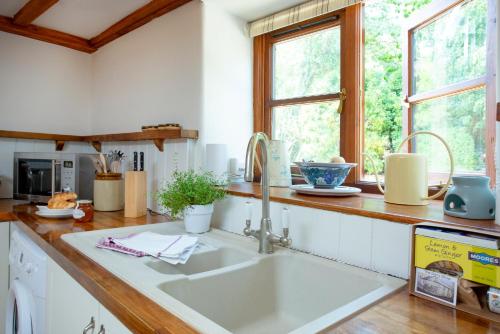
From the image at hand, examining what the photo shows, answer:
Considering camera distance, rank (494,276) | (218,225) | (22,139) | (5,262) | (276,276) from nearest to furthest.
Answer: (494,276) → (276,276) → (218,225) → (5,262) → (22,139)

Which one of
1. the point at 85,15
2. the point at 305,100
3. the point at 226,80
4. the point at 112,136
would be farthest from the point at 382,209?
the point at 85,15

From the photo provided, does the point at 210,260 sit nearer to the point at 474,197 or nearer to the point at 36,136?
the point at 474,197

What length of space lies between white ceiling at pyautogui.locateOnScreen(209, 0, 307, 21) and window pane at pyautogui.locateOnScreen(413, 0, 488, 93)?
67cm

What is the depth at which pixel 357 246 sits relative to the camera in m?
1.02

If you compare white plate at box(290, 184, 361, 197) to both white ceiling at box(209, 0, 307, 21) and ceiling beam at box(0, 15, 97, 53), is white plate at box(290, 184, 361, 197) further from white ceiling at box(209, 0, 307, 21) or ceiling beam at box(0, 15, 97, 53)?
ceiling beam at box(0, 15, 97, 53)

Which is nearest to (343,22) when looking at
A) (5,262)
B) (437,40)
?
(437,40)

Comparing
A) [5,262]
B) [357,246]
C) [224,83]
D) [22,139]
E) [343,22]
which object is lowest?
[5,262]

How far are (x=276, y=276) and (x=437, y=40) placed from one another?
1.06m

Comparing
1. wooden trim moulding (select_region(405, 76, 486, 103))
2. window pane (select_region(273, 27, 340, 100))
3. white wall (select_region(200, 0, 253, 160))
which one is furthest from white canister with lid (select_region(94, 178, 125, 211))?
wooden trim moulding (select_region(405, 76, 486, 103))

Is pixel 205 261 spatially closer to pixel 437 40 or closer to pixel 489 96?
pixel 489 96

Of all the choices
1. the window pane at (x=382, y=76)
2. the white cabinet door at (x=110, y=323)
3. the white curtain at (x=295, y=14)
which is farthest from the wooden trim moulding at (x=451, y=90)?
the white cabinet door at (x=110, y=323)

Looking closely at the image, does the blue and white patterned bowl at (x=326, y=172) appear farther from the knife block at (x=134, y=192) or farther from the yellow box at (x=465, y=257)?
the knife block at (x=134, y=192)

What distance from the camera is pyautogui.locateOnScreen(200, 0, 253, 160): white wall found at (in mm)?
1774

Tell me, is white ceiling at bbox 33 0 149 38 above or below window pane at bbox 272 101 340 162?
above
